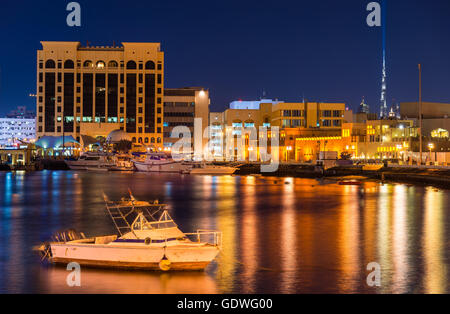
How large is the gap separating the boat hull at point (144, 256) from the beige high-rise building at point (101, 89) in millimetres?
162680

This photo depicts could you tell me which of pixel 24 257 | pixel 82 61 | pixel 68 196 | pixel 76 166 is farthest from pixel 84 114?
pixel 24 257

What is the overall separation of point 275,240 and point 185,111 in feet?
527

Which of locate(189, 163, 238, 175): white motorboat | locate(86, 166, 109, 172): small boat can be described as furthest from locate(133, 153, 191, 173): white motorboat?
locate(86, 166, 109, 172): small boat

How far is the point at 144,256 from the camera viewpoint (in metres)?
21.8

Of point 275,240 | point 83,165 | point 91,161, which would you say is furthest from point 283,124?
point 275,240

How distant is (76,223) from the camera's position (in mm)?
37719

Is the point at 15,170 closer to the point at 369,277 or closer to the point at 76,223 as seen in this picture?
the point at 76,223

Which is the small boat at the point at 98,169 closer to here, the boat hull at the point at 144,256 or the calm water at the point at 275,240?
the calm water at the point at 275,240

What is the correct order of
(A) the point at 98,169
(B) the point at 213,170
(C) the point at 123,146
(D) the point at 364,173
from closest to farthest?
(D) the point at 364,173
(B) the point at 213,170
(A) the point at 98,169
(C) the point at 123,146

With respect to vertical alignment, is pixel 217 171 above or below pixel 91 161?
below

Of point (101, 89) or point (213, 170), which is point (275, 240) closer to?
point (213, 170)

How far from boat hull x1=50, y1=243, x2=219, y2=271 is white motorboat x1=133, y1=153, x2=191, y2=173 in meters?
94.2

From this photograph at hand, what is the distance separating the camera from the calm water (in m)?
20.8

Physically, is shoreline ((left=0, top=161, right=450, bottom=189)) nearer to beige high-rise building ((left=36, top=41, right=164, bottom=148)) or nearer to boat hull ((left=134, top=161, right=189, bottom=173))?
boat hull ((left=134, top=161, right=189, bottom=173))
